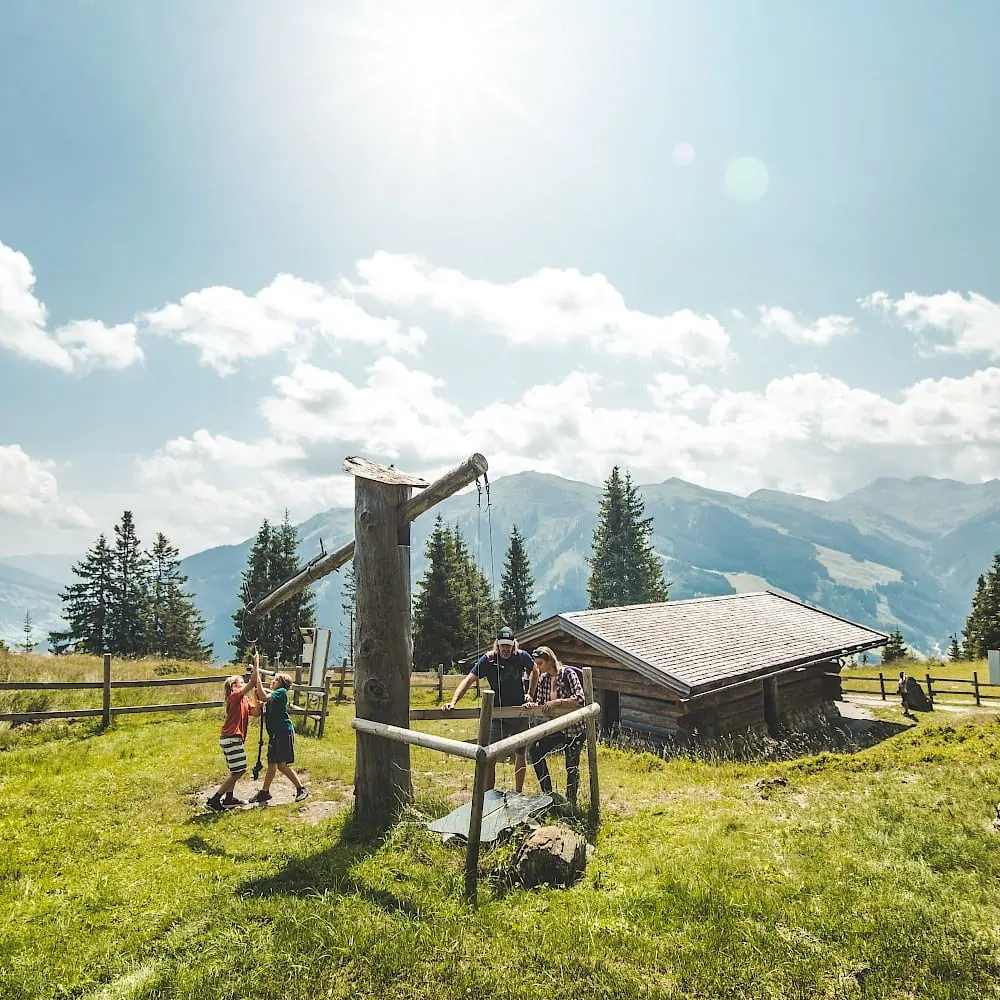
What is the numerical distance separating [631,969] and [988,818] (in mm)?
5116

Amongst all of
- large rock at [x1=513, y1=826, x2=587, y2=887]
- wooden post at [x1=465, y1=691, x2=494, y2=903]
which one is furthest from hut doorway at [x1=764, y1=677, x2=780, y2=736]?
wooden post at [x1=465, y1=691, x2=494, y2=903]

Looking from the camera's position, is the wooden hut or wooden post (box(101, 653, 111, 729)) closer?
wooden post (box(101, 653, 111, 729))

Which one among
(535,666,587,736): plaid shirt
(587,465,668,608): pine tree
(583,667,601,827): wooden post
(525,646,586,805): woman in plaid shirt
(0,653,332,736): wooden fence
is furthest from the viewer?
(587,465,668,608): pine tree

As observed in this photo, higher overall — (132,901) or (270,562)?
(270,562)

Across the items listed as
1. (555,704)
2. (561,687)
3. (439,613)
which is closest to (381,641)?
(555,704)

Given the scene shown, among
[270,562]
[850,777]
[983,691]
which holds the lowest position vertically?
[983,691]

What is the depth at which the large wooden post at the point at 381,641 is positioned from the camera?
7031 millimetres

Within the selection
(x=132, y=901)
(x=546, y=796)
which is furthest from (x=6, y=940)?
(x=546, y=796)

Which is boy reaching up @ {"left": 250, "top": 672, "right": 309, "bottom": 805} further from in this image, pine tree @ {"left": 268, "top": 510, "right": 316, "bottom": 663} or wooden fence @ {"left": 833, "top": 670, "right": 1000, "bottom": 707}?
pine tree @ {"left": 268, "top": 510, "right": 316, "bottom": 663}

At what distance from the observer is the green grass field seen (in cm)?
411

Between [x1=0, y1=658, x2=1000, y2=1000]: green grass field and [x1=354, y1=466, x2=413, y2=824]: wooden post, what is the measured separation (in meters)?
0.48

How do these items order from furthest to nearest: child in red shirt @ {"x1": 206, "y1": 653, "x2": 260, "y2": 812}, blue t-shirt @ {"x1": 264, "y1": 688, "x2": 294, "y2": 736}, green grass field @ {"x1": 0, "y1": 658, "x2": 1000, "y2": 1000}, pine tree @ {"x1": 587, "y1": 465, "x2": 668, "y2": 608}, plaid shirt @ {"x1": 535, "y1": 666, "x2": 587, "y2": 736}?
1. pine tree @ {"x1": 587, "y1": 465, "x2": 668, "y2": 608}
2. blue t-shirt @ {"x1": 264, "y1": 688, "x2": 294, "y2": 736}
3. child in red shirt @ {"x1": 206, "y1": 653, "x2": 260, "y2": 812}
4. plaid shirt @ {"x1": 535, "y1": 666, "x2": 587, "y2": 736}
5. green grass field @ {"x1": 0, "y1": 658, "x2": 1000, "y2": 1000}

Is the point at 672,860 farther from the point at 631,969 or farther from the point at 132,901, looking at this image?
the point at 132,901

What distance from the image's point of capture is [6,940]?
15.6 feet
